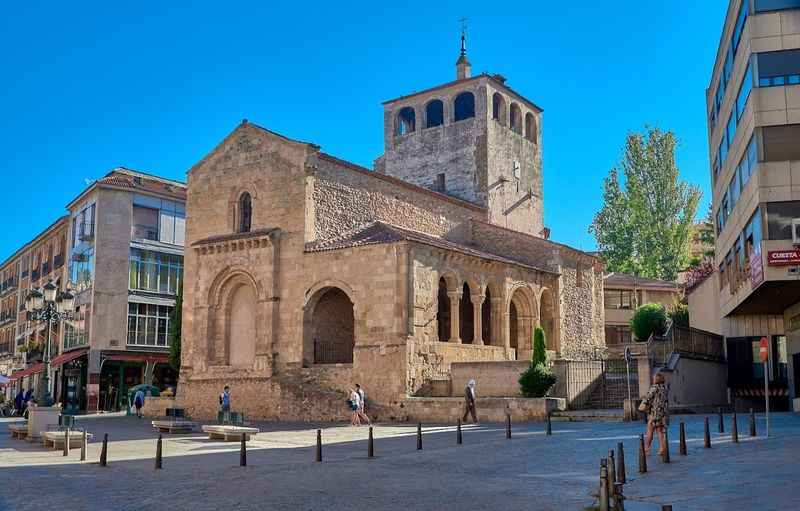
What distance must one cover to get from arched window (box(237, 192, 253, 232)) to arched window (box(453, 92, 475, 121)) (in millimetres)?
14242

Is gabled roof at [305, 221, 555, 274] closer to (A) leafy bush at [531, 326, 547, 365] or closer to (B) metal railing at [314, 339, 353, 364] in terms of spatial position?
(B) metal railing at [314, 339, 353, 364]

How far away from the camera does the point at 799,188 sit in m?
21.3

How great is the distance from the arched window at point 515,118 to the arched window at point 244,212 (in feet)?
57.5

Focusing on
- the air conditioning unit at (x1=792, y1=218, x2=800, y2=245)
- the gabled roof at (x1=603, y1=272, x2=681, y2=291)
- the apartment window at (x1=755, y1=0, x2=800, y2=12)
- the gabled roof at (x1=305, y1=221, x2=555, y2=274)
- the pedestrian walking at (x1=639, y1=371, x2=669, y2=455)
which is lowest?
the pedestrian walking at (x1=639, y1=371, x2=669, y2=455)

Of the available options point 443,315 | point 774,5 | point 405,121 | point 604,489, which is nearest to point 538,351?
point 443,315

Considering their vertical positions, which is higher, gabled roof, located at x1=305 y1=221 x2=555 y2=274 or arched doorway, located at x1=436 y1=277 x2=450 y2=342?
gabled roof, located at x1=305 y1=221 x2=555 y2=274

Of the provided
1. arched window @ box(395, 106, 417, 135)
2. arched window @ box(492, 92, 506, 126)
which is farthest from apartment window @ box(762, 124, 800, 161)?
arched window @ box(395, 106, 417, 135)

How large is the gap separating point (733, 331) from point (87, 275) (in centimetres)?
3066

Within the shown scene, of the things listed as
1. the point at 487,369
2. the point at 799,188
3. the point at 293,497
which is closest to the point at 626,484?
the point at 293,497

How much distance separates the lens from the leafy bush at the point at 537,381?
80.3ft

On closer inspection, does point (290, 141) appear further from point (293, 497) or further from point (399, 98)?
point (293, 497)

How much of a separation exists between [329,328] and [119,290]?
50.1 ft

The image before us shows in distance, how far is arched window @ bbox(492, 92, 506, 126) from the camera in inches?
1683

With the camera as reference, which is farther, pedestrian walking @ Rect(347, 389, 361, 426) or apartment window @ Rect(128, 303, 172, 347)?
apartment window @ Rect(128, 303, 172, 347)
